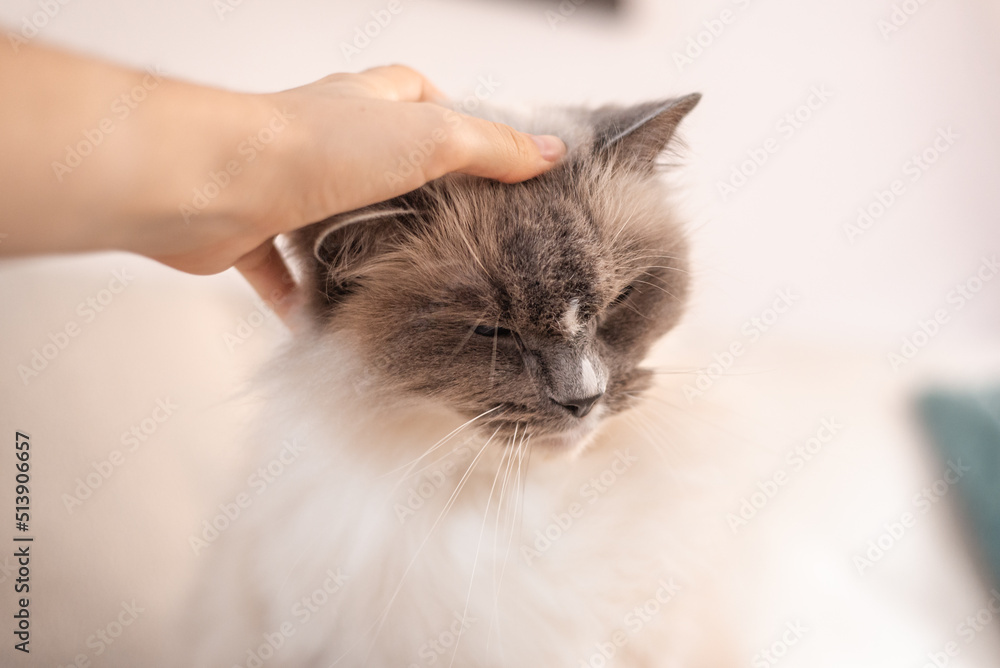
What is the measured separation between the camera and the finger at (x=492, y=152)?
2.35 feet

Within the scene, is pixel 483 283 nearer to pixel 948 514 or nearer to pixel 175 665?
pixel 175 665

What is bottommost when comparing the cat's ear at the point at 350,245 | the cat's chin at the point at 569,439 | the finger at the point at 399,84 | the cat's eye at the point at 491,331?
the cat's chin at the point at 569,439

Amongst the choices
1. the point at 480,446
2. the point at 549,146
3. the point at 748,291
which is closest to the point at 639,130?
the point at 549,146

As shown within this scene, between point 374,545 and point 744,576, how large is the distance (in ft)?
2.00

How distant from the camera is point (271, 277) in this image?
944 mm

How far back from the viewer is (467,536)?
37.8 inches

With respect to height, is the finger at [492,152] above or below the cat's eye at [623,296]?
above

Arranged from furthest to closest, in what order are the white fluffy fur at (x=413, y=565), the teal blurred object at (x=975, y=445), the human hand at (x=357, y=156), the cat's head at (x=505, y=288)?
the teal blurred object at (x=975, y=445)
the white fluffy fur at (x=413, y=565)
the cat's head at (x=505, y=288)
the human hand at (x=357, y=156)

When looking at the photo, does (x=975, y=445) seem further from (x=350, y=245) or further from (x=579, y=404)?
(x=350, y=245)

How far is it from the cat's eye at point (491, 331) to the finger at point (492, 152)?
196 mm

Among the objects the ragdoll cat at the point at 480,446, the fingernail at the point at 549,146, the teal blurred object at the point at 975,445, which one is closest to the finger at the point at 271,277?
the ragdoll cat at the point at 480,446

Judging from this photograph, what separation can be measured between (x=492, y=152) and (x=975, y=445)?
52.8 inches

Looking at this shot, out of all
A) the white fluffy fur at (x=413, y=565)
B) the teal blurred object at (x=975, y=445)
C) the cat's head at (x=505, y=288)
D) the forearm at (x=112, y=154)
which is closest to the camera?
the forearm at (x=112, y=154)

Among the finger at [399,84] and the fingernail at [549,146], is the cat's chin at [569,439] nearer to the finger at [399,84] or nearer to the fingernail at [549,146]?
the fingernail at [549,146]
